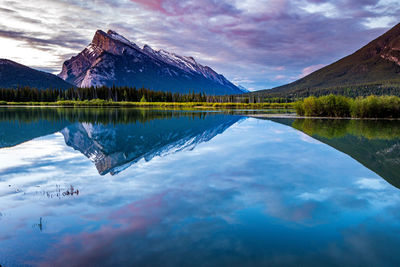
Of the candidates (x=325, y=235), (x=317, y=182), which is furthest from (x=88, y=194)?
(x=317, y=182)

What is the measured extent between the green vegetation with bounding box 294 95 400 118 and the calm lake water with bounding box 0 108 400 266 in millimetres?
41300

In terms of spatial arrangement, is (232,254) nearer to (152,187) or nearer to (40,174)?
(152,187)

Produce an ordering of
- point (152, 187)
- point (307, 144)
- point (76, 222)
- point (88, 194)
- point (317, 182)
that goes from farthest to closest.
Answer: point (307, 144)
point (317, 182)
point (152, 187)
point (88, 194)
point (76, 222)

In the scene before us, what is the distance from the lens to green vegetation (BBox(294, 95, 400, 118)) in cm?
5519

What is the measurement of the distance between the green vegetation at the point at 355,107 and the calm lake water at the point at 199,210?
41.3 m

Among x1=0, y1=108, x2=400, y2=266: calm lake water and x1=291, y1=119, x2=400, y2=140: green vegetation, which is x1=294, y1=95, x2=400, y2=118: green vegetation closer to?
x1=291, y1=119, x2=400, y2=140: green vegetation

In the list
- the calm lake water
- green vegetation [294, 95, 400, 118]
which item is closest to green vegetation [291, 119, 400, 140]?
the calm lake water

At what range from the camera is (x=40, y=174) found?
1481 cm

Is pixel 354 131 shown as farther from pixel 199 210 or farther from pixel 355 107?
pixel 199 210

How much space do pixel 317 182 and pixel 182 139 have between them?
17.0 meters

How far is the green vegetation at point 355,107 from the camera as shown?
55.2 metres

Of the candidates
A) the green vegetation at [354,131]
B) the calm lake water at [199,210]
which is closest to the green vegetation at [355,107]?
the green vegetation at [354,131]

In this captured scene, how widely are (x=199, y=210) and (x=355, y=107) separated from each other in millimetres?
56337

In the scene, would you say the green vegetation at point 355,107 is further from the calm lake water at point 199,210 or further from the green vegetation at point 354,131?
the calm lake water at point 199,210
